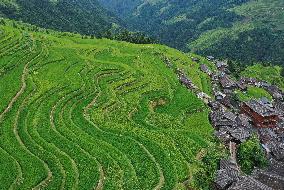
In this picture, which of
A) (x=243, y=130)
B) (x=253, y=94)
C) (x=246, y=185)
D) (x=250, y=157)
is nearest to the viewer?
(x=246, y=185)

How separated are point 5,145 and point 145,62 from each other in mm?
46913

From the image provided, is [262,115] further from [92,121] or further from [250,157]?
[92,121]

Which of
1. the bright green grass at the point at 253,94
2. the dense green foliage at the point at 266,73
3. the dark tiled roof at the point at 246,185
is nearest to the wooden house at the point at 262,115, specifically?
the bright green grass at the point at 253,94

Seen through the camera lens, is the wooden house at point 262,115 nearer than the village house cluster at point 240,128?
No

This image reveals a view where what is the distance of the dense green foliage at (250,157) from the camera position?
65750 mm

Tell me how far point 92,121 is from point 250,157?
24.8 metres

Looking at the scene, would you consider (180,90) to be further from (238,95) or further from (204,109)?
(238,95)

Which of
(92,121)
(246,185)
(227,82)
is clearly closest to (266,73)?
(227,82)

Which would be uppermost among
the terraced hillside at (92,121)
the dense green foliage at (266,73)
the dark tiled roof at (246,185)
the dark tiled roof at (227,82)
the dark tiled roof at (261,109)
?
the terraced hillside at (92,121)

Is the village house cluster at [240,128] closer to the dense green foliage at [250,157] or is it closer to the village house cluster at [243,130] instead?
the village house cluster at [243,130]

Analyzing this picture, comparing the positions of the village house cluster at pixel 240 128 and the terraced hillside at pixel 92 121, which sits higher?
the terraced hillside at pixel 92 121

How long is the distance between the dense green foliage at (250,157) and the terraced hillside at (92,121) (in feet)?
16.6

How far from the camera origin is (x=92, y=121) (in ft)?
213

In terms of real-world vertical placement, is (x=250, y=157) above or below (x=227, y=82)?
below
